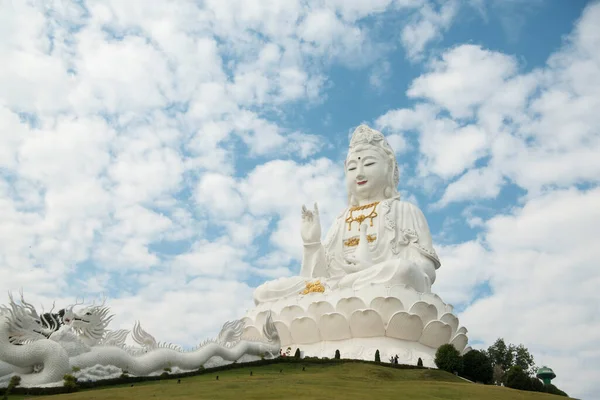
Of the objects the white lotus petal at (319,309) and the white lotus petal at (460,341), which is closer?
the white lotus petal at (319,309)

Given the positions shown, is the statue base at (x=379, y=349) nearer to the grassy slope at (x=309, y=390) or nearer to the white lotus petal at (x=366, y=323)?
the white lotus petal at (x=366, y=323)

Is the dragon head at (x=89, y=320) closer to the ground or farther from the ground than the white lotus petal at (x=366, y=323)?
closer to the ground

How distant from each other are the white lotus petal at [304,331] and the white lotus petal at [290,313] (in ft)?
0.52

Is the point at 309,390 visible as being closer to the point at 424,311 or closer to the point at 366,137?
the point at 424,311

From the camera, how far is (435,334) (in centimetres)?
2009

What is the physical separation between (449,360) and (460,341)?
3.40 m

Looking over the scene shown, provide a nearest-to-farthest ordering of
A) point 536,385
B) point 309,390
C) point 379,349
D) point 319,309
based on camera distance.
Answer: point 309,390
point 536,385
point 379,349
point 319,309

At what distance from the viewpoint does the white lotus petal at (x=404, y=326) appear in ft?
64.0

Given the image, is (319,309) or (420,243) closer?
(319,309)

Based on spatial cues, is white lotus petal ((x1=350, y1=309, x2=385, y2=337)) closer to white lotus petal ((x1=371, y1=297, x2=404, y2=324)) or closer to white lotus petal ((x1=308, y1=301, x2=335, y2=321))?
white lotus petal ((x1=371, y1=297, x2=404, y2=324))

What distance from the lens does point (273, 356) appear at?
1803 centimetres

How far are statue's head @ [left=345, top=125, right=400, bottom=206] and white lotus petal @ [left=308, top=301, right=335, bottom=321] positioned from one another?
6092 mm

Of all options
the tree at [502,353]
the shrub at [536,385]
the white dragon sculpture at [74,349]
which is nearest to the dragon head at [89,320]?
the white dragon sculpture at [74,349]

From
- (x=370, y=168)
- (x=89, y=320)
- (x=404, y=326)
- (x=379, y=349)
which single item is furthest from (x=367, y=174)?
(x=89, y=320)
